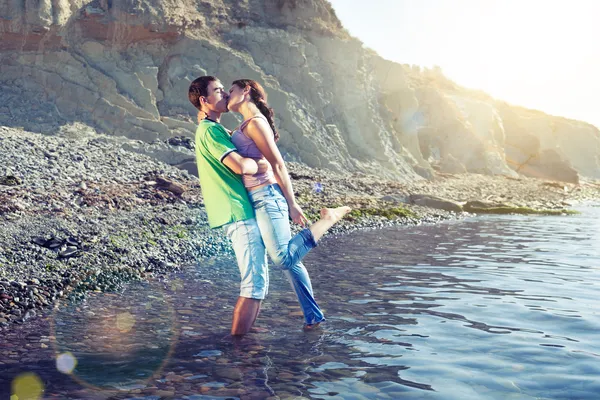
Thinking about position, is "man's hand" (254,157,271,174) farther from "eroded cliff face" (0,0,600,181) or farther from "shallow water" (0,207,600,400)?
"eroded cliff face" (0,0,600,181)

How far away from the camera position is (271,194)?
5.57 m

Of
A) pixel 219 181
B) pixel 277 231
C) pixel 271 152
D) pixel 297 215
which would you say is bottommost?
pixel 277 231

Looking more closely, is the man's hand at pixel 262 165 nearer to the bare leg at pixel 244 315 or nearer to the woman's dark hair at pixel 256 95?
the woman's dark hair at pixel 256 95

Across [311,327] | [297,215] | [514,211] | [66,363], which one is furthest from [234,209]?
[514,211]

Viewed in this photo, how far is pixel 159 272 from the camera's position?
965cm

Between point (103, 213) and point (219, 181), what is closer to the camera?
point (219, 181)

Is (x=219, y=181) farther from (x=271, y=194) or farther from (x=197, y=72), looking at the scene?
(x=197, y=72)

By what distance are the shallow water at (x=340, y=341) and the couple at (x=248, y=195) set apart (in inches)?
30.5

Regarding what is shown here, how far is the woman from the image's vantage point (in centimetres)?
551

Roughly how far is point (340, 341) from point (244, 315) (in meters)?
0.99

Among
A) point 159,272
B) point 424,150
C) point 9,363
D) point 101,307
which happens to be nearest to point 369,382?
point 9,363

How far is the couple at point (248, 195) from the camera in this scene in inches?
215

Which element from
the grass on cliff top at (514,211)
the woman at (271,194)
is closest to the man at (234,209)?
the woman at (271,194)

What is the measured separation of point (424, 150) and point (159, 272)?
41.8 metres
